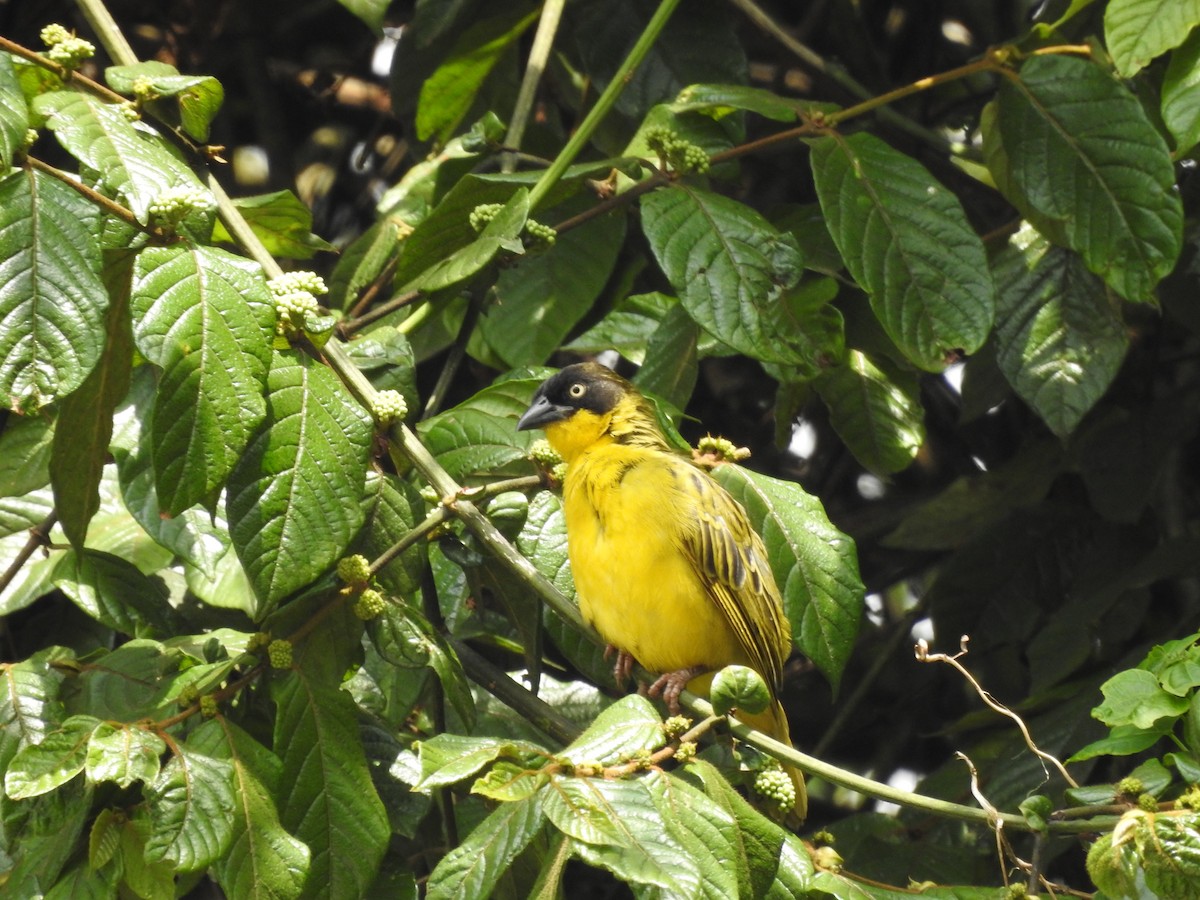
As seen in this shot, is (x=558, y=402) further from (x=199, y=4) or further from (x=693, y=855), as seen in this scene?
(x=199, y=4)

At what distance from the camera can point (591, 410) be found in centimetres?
370

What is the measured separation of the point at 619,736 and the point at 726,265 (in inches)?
Result: 48.8

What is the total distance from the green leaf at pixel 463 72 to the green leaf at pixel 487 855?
8.57ft

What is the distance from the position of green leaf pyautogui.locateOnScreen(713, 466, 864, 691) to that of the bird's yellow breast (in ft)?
1.70

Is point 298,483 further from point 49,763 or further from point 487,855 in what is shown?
point 487,855

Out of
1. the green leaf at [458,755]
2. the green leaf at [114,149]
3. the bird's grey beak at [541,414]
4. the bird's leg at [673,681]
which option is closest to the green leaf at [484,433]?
the bird's grey beak at [541,414]

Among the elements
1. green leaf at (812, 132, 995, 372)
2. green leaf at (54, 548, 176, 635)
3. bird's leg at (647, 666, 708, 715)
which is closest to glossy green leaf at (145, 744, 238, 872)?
green leaf at (54, 548, 176, 635)

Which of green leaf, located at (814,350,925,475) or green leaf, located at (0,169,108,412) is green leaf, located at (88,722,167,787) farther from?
green leaf, located at (814,350,925,475)

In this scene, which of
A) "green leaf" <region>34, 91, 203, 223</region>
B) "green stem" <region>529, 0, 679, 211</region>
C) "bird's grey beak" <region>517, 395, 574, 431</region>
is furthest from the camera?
"bird's grey beak" <region>517, 395, 574, 431</region>

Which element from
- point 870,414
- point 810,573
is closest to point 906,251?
point 870,414

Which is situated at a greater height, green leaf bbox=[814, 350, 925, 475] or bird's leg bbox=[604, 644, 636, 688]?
green leaf bbox=[814, 350, 925, 475]

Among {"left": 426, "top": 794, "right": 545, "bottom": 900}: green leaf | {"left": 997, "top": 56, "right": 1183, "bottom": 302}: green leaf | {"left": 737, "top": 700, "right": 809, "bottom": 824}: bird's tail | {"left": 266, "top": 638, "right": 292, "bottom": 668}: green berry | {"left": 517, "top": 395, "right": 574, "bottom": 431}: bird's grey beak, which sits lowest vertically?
{"left": 737, "top": 700, "right": 809, "bottom": 824}: bird's tail

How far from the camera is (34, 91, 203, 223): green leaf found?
229 centimetres

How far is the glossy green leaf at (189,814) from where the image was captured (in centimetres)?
220
